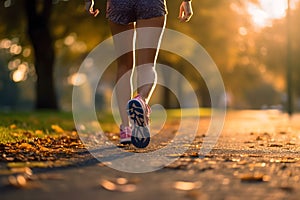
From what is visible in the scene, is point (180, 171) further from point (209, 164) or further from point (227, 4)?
point (227, 4)

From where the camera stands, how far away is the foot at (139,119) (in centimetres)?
562

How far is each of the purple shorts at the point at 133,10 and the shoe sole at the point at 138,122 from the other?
42.3 inches

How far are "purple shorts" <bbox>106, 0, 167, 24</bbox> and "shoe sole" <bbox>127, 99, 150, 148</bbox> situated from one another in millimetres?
1075

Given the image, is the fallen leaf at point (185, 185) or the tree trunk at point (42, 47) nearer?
the fallen leaf at point (185, 185)

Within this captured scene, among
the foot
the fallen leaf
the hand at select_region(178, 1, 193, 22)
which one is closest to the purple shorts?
the hand at select_region(178, 1, 193, 22)

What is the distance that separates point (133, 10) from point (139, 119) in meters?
1.33

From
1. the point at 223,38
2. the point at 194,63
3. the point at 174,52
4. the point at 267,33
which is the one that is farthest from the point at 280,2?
the point at 267,33

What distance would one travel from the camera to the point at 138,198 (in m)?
3.25

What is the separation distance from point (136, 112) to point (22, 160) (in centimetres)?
117

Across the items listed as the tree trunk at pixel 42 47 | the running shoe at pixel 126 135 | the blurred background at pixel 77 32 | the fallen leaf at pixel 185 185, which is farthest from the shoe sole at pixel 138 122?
the tree trunk at pixel 42 47

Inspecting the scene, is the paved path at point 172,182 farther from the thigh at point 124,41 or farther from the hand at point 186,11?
the hand at point 186,11

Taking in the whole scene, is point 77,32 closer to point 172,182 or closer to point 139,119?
point 139,119

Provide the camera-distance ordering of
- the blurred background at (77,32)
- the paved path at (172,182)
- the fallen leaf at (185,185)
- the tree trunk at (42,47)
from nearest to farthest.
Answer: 1. the paved path at (172,182)
2. the fallen leaf at (185,185)
3. the tree trunk at (42,47)
4. the blurred background at (77,32)

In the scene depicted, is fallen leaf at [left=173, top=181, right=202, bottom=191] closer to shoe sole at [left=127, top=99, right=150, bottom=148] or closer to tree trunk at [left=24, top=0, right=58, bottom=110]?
shoe sole at [left=127, top=99, right=150, bottom=148]
